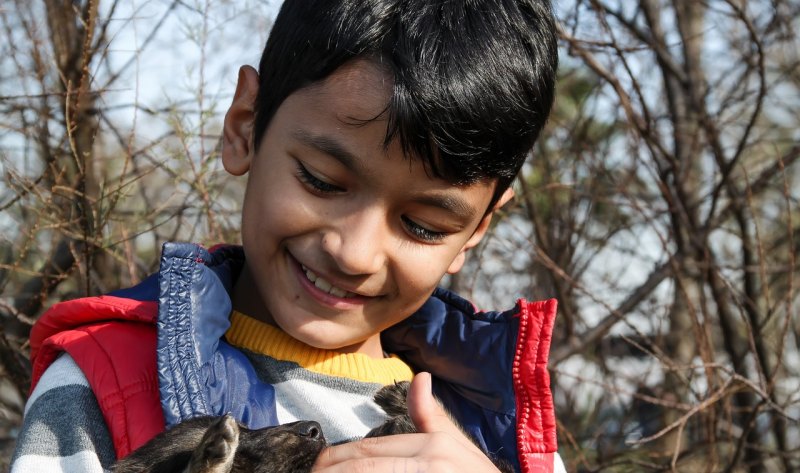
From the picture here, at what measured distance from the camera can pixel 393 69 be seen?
207 centimetres

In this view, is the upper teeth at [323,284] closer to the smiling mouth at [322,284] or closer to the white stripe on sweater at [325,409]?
the smiling mouth at [322,284]

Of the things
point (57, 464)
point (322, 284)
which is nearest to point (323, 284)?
point (322, 284)

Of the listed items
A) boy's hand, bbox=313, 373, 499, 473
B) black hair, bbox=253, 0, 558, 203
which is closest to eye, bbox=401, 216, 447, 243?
black hair, bbox=253, 0, 558, 203

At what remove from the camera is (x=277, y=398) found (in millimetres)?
2244

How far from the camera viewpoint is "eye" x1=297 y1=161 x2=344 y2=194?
2.08 metres

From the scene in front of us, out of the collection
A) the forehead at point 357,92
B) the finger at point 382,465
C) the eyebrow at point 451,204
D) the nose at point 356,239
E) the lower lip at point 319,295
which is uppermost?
the forehead at point 357,92

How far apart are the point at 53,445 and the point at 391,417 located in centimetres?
77

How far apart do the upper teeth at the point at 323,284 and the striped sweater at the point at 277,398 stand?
8.6 inches

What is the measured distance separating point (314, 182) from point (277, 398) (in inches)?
21.2

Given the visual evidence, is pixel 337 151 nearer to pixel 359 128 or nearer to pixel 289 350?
pixel 359 128

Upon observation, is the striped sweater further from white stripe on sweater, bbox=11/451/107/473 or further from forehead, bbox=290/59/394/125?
forehead, bbox=290/59/394/125

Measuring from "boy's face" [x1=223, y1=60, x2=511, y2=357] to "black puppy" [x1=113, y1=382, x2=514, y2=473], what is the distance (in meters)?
0.40

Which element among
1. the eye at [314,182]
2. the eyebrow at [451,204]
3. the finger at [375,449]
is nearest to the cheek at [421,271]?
the eyebrow at [451,204]

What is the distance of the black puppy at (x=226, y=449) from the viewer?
1.61 meters
